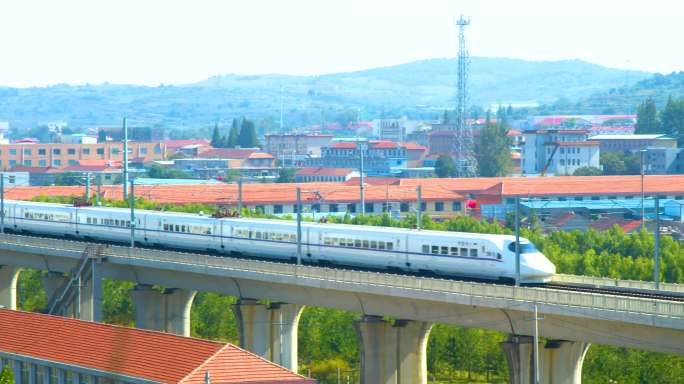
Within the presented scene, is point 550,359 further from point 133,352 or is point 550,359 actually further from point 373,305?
point 133,352

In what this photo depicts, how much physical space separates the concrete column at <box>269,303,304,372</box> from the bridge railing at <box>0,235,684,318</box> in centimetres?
345

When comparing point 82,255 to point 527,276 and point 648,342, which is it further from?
point 648,342

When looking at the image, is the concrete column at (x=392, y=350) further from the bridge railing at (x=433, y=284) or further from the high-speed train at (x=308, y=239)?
the high-speed train at (x=308, y=239)

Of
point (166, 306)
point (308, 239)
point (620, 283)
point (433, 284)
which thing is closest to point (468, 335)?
point (308, 239)

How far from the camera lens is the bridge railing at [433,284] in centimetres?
5675

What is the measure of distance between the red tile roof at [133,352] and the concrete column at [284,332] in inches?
805

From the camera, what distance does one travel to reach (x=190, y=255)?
84.3 metres

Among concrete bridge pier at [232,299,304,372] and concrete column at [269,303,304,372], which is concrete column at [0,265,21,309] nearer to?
concrete bridge pier at [232,299,304,372]

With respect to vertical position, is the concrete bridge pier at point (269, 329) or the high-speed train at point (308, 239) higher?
the high-speed train at point (308, 239)

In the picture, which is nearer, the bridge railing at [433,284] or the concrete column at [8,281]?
the bridge railing at [433,284]

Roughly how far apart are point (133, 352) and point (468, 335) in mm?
37792

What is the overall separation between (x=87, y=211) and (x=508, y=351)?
45953 millimetres

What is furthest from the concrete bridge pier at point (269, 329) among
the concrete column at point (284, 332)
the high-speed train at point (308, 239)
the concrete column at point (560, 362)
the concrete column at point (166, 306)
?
the concrete column at point (560, 362)

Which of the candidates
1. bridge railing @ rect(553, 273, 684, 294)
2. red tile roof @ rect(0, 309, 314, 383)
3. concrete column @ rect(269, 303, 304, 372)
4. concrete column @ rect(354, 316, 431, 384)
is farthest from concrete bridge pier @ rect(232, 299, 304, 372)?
red tile roof @ rect(0, 309, 314, 383)
